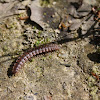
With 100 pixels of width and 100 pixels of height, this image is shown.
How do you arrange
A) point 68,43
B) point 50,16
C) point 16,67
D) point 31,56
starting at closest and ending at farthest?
point 16,67
point 31,56
point 68,43
point 50,16

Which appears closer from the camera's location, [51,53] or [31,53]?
[31,53]

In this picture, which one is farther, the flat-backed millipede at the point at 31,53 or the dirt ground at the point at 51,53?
the flat-backed millipede at the point at 31,53

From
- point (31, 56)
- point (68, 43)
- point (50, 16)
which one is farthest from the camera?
point (50, 16)

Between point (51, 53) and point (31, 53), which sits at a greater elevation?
point (31, 53)

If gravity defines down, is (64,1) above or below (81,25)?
above

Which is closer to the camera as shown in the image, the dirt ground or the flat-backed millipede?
the dirt ground

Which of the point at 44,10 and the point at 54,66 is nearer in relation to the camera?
the point at 54,66

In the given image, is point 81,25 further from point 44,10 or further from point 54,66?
point 54,66

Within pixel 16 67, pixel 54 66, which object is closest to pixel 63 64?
pixel 54 66
